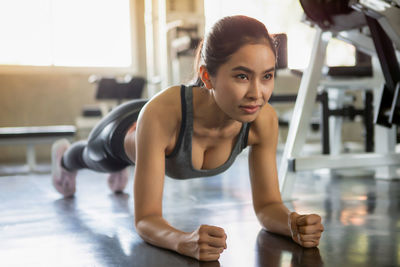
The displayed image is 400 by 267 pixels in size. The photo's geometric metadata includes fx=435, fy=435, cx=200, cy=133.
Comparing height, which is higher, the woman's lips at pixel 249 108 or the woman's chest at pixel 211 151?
the woman's lips at pixel 249 108

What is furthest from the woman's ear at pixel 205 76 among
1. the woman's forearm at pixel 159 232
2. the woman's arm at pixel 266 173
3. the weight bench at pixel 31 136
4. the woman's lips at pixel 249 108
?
the weight bench at pixel 31 136

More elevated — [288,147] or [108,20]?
[108,20]

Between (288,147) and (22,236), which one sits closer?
(22,236)

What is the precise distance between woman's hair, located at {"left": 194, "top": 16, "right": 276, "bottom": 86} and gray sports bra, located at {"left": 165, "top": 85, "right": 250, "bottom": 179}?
121 millimetres

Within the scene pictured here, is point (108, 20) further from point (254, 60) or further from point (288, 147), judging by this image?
point (254, 60)

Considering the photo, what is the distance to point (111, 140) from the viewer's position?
1.37 meters

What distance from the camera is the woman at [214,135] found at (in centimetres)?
90

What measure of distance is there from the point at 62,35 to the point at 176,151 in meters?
4.13

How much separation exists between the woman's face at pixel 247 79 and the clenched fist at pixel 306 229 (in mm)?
272

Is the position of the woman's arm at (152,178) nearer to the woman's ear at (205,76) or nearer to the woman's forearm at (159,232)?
the woman's forearm at (159,232)

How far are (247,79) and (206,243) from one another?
35cm

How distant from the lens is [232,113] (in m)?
0.93

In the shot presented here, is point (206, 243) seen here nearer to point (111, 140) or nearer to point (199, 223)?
point (199, 223)

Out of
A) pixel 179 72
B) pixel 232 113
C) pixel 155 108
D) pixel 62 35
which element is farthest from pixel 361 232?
pixel 62 35
